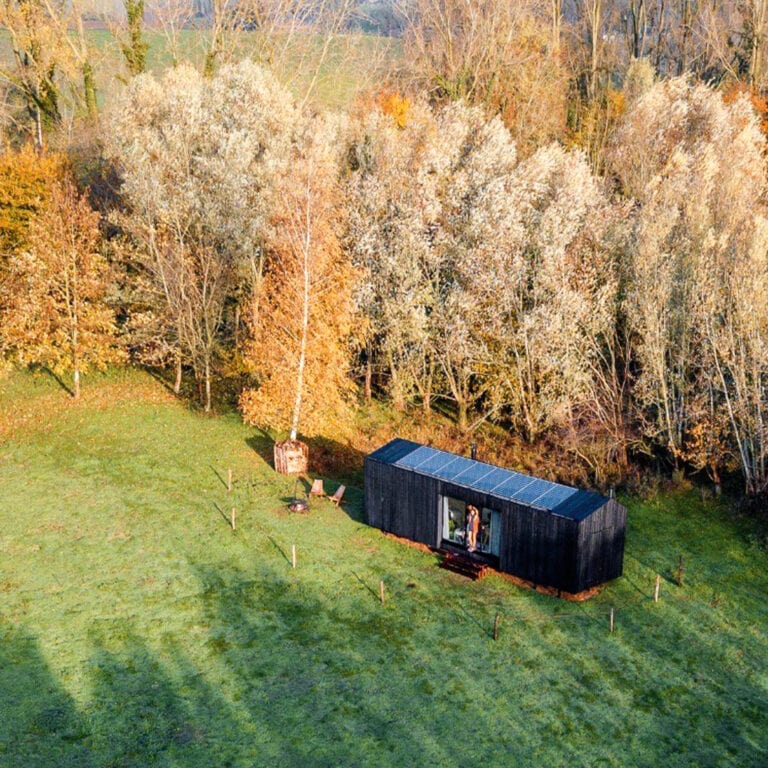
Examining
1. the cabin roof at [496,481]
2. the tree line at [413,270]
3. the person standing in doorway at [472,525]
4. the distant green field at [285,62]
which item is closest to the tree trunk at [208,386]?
the tree line at [413,270]

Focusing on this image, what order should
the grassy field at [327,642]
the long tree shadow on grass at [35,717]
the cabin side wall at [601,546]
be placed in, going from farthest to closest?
the cabin side wall at [601,546] < the grassy field at [327,642] < the long tree shadow on grass at [35,717]

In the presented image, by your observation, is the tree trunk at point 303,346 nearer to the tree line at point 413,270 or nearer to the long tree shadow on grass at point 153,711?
the tree line at point 413,270

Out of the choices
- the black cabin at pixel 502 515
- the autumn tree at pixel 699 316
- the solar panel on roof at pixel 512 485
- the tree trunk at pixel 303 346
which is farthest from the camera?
the tree trunk at pixel 303 346

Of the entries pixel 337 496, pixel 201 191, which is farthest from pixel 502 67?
pixel 337 496

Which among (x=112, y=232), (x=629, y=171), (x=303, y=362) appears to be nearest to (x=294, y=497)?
(x=303, y=362)

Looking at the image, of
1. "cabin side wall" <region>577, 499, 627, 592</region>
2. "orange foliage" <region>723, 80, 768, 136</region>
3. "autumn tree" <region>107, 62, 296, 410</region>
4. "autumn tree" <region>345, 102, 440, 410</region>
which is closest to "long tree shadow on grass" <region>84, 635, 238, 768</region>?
"cabin side wall" <region>577, 499, 627, 592</region>

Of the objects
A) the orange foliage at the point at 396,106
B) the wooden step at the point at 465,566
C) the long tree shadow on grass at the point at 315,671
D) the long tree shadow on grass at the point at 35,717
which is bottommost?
the wooden step at the point at 465,566

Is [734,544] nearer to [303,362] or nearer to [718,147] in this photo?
[303,362]
